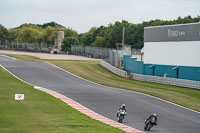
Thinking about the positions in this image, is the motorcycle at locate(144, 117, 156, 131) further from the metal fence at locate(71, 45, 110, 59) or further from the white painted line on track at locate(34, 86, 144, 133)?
the metal fence at locate(71, 45, 110, 59)

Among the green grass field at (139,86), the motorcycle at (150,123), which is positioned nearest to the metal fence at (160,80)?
the green grass field at (139,86)

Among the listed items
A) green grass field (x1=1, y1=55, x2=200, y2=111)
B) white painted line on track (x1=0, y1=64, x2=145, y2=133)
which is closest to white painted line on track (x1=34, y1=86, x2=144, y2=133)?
white painted line on track (x1=0, y1=64, x2=145, y2=133)

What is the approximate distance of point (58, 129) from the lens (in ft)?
72.0

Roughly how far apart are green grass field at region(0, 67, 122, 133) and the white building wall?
89.2ft

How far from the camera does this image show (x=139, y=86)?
53781 mm

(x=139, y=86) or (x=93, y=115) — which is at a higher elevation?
(x=93, y=115)

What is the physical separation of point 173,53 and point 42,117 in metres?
39.7

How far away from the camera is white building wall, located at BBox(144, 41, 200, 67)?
192 ft

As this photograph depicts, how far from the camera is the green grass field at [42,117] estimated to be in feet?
72.2


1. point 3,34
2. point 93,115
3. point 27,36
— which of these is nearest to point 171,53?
point 93,115

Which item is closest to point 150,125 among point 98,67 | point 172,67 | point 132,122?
point 132,122

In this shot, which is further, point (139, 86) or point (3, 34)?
point (3, 34)

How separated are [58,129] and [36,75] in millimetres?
36491

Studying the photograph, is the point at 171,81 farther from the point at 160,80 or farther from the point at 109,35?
the point at 109,35
